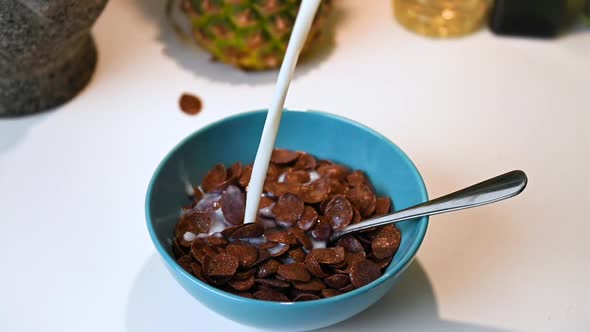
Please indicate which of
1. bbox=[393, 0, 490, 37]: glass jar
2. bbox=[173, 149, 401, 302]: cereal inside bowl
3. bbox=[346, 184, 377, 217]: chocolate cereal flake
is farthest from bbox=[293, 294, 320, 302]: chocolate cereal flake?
bbox=[393, 0, 490, 37]: glass jar

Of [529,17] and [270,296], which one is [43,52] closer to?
[270,296]

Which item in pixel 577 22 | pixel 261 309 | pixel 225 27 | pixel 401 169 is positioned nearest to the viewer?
pixel 261 309

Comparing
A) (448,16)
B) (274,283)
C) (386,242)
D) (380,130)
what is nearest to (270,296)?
(274,283)

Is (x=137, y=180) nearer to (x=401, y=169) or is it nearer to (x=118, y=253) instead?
(x=118, y=253)

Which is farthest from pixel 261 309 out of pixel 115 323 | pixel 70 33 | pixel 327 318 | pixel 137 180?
pixel 70 33

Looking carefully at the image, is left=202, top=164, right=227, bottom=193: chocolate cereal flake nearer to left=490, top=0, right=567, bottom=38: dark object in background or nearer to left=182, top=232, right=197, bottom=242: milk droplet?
left=182, top=232, right=197, bottom=242: milk droplet

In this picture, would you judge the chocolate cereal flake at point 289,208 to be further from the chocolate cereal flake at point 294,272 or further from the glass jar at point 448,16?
the glass jar at point 448,16
